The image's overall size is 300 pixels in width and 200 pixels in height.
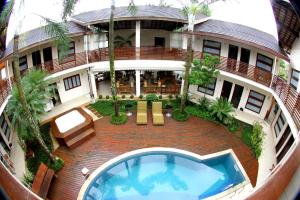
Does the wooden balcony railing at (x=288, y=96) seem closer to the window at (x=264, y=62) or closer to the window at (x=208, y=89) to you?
the window at (x=264, y=62)

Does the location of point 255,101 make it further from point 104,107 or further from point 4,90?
point 4,90

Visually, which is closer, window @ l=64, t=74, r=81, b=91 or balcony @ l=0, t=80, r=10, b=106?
balcony @ l=0, t=80, r=10, b=106

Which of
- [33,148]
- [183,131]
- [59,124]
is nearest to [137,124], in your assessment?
[183,131]

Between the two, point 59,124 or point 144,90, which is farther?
point 144,90

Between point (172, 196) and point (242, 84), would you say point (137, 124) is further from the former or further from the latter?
point (242, 84)

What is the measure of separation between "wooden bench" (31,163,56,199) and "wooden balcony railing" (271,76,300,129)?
45.3 ft

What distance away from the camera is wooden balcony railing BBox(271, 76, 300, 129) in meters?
15.6

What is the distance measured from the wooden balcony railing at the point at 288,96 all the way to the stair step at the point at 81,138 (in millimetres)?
12632

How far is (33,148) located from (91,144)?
365 cm

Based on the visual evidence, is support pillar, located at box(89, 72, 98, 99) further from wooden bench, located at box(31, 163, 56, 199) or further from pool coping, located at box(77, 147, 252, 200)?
wooden bench, located at box(31, 163, 56, 199)

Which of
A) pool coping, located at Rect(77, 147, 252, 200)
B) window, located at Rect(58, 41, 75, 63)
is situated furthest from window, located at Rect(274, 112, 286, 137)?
window, located at Rect(58, 41, 75, 63)

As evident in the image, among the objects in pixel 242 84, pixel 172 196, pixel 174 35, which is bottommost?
pixel 172 196

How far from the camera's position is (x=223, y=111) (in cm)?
2058

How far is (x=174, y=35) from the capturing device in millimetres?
23719
